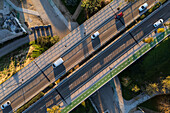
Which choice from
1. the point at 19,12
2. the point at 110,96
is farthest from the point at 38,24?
the point at 110,96

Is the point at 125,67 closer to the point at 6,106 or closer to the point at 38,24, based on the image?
the point at 38,24

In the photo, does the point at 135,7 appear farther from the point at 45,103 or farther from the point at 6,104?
the point at 6,104

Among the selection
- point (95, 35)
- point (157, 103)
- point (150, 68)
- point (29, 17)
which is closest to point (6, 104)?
point (29, 17)

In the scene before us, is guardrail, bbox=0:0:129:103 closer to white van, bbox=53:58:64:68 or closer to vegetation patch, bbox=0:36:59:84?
white van, bbox=53:58:64:68

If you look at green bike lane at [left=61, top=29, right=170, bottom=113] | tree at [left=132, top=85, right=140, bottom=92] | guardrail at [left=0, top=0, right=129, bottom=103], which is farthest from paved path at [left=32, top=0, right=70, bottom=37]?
tree at [left=132, top=85, right=140, bottom=92]

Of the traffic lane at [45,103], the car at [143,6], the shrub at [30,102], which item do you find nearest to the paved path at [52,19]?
the traffic lane at [45,103]

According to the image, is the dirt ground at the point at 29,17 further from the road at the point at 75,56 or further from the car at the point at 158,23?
the car at the point at 158,23
